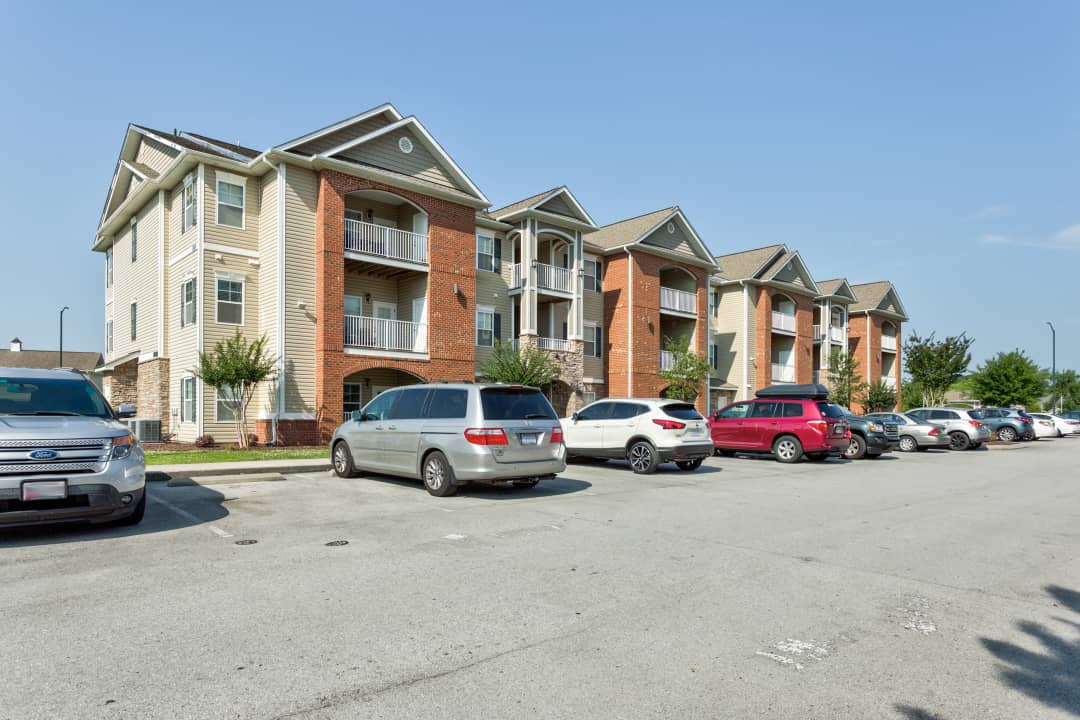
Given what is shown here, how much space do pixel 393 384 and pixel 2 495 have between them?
18.5m

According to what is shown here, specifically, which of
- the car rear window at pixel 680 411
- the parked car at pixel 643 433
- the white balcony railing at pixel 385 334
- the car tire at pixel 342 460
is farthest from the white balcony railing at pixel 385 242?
the car rear window at pixel 680 411

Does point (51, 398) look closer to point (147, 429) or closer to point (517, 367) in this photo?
point (147, 429)

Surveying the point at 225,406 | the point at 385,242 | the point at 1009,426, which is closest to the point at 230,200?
the point at 385,242

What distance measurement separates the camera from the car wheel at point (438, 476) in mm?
10766

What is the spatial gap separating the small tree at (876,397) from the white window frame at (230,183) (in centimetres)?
3840

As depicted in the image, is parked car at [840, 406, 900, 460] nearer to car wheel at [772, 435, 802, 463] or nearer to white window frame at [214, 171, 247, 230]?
car wheel at [772, 435, 802, 463]

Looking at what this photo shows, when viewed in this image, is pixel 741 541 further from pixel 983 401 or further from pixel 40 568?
pixel 983 401

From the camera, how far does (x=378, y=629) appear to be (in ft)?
15.5

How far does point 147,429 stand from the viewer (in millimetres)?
21891

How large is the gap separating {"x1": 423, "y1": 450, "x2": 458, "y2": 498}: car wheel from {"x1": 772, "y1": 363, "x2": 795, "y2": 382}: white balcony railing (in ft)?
111

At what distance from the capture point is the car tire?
43.0 ft

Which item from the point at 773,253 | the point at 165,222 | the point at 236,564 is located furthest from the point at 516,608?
the point at 773,253

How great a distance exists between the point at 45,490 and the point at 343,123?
18.0 m

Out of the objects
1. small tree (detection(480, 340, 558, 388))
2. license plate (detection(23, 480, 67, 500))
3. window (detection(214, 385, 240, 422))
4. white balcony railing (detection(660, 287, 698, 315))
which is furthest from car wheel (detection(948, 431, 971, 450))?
license plate (detection(23, 480, 67, 500))
